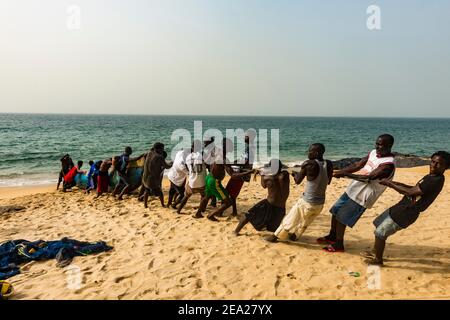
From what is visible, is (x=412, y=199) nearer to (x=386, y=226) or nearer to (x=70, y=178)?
(x=386, y=226)

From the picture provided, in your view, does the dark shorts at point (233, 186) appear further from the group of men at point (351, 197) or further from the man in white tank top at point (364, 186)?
the man in white tank top at point (364, 186)

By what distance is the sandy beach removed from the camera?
426 centimetres

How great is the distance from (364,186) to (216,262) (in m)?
2.58

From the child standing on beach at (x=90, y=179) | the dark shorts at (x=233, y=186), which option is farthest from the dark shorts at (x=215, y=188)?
the child standing on beach at (x=90, y=179)

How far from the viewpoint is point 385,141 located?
484cm

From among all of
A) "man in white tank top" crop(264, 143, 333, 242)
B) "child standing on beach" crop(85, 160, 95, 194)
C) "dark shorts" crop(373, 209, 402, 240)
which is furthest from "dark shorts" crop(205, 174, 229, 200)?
"child standing on beach" crop(85, 160, 95, 194)

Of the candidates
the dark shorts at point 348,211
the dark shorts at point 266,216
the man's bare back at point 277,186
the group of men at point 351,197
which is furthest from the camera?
the dark shorts at point 266,216

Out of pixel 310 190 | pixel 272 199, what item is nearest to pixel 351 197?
pixel 310 190

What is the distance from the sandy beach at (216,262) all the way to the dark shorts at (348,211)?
1.97 feet

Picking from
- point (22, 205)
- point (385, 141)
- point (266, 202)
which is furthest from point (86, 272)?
point (22, 205)

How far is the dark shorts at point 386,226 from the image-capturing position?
4.62m

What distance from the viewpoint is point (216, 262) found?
202 inches

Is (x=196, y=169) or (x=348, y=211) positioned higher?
(x=196, y=169)
